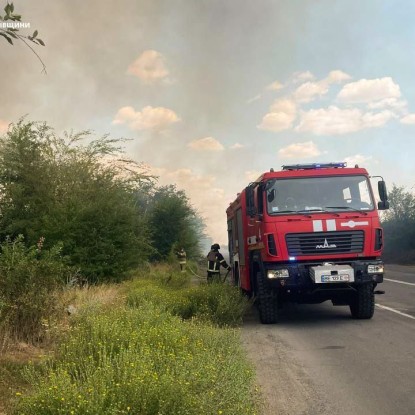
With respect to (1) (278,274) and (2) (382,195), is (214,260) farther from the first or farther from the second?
(2) (382,195)

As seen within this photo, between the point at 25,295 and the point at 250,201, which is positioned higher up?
the point at 250,201

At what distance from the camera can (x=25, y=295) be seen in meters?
7.12

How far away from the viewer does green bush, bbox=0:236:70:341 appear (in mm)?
6949

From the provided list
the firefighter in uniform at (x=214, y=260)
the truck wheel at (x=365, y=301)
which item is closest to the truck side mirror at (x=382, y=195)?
the truck wheel at (x=365, y=301)

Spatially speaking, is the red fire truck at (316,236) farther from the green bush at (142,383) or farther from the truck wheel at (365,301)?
the green bush at (142,383)

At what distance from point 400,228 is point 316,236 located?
150 feet

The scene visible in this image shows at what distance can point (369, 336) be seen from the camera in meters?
8.21

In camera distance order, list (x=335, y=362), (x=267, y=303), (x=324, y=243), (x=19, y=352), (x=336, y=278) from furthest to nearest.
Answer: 1. (x=267, y=303)
2. (x=324, y=243)
3. (x=336, y=278)
4. (x=335, y=362)
5. (x=19, y=352)

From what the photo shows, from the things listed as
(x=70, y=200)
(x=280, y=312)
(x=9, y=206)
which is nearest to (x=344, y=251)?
(x=280, y=312)

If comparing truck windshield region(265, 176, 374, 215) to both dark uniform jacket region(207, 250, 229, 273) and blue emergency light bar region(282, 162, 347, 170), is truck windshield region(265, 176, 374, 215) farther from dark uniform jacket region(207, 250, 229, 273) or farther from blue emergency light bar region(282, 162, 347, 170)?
dark uniform jacket region(207, 250, 229, 273)

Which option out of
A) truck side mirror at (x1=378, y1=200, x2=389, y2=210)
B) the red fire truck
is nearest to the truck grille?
Answer: the red fire truck

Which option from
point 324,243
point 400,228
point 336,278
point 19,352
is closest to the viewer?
point 19,352

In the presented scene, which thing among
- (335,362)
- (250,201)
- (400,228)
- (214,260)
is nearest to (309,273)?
(250,201)

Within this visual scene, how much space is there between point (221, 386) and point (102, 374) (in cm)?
103
